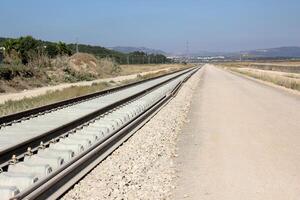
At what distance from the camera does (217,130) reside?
14.7 meters

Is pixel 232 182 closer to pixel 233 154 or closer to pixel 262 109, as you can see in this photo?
pixel 233 154

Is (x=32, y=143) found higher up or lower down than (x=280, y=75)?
higher up

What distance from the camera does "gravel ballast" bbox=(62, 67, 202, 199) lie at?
730cm

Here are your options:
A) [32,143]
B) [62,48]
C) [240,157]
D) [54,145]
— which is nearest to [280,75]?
[62,48]

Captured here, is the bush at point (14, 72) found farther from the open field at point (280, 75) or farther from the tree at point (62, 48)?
the tree at point (62, 48)

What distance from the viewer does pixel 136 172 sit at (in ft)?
28.8

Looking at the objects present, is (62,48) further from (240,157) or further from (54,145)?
(240,157)

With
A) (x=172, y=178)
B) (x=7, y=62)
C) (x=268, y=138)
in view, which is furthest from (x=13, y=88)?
(x=172, y=178)

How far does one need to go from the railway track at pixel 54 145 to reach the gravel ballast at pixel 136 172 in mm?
186

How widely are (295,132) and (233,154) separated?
14.1 feet

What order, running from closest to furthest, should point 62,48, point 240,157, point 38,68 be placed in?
point 240,157
point 38,68
point 62,48

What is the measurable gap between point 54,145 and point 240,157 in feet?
12.1

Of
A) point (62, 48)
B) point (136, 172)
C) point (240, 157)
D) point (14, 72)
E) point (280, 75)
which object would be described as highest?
point (62, 48)

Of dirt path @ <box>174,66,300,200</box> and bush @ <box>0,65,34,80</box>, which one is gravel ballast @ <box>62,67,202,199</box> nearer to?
dirt path @ <box>174,66,300,200</box>
